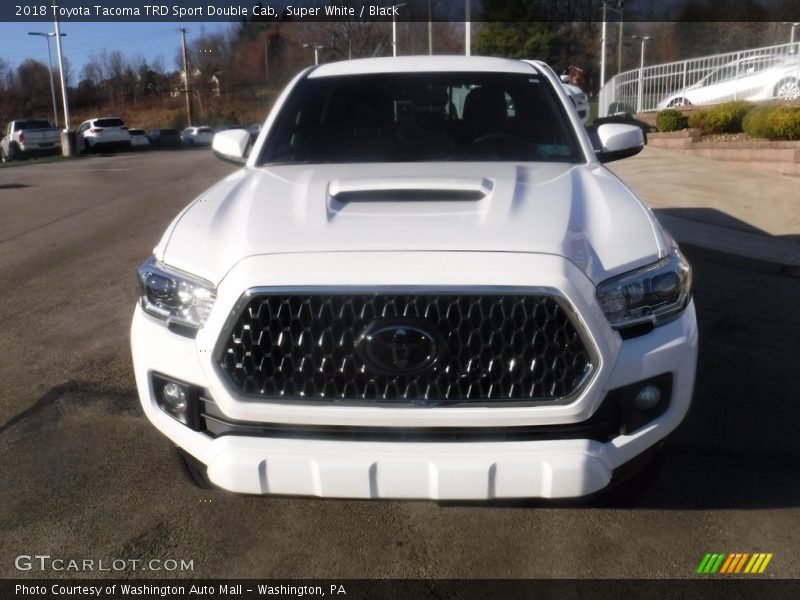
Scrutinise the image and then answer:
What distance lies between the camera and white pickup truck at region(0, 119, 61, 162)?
3484 cm

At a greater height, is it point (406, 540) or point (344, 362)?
point (344, 362)

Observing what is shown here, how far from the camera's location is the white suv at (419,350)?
8.29 ft

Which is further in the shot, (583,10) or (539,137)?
(583,10)

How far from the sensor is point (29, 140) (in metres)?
34.8

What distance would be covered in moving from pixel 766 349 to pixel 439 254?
3353 millimetres

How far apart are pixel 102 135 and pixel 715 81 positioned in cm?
2736

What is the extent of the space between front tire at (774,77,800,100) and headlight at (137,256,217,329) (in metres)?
13.5

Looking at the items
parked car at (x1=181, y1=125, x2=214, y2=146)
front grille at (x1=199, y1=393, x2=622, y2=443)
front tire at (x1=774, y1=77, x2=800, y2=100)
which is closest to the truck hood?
front grille at (x1=199, y1=393, x2=622, y2=443)

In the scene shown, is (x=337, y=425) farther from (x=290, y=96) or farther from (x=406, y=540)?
(x=290, y=96)

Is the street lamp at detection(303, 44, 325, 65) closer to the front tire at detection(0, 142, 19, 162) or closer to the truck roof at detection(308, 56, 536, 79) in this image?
the front tire at detection(0, 142, 19, 162)
